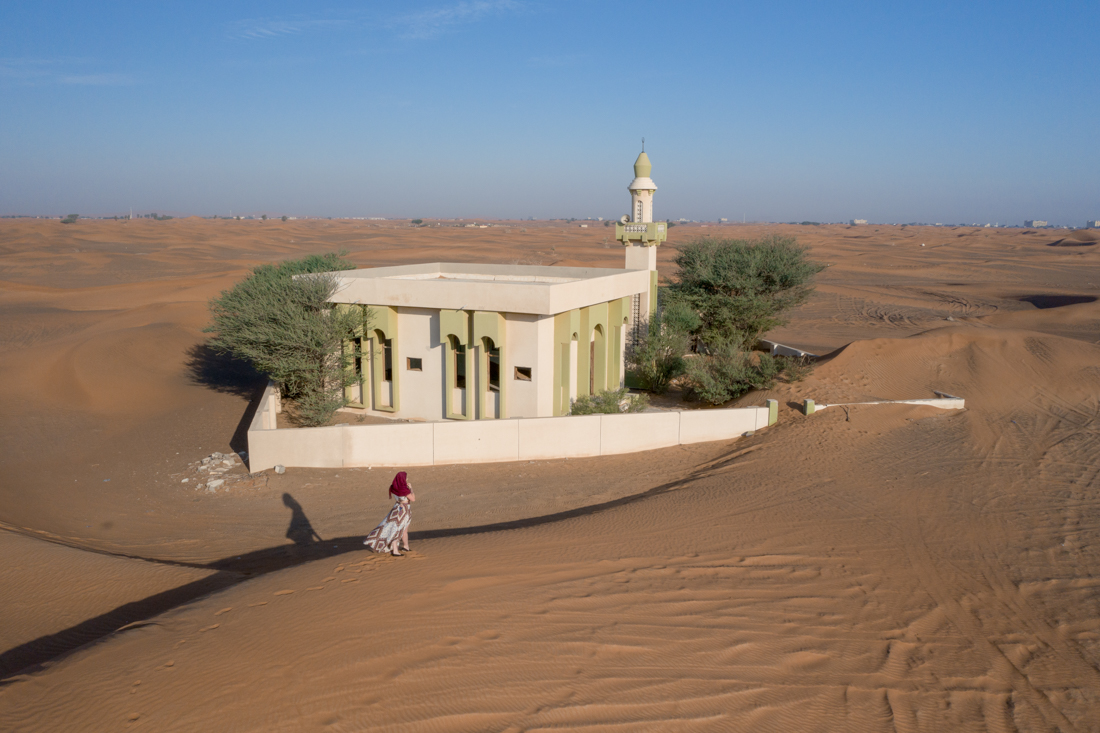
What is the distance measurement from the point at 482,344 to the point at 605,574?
10.1 metres

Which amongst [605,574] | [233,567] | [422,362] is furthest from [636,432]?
[233,567]

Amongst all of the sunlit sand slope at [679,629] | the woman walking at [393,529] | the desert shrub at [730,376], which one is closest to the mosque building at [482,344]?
the desert shrub at [730,376]

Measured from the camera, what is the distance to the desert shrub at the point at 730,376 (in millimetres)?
19688

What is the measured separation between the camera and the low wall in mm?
15461

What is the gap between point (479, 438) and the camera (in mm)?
15883

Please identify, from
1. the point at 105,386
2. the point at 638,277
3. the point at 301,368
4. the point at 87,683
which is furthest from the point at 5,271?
the point at 87,683

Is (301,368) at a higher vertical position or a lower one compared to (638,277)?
lower

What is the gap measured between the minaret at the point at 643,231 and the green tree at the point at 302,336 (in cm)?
1021

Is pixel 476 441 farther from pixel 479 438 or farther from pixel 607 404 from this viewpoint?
pixel 607 404

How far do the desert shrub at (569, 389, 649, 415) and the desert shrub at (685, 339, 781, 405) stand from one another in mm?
1971

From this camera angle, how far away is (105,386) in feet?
74.6

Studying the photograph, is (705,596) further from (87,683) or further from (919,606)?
(87,683)

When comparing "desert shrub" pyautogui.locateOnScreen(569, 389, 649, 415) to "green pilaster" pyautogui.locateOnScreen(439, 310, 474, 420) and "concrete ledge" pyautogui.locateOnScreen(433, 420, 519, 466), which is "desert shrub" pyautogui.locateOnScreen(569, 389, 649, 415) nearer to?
"green pilaster" pyautogui.locateOnScreen(439, 310, 474, 420)

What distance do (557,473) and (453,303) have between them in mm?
5780
